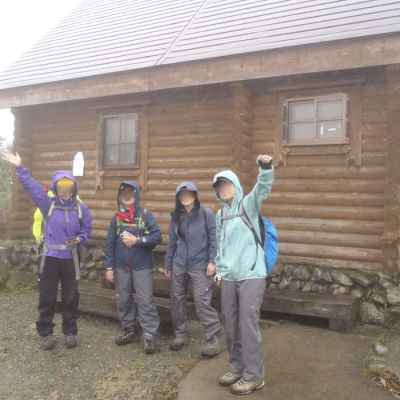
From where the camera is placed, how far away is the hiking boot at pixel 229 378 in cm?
370

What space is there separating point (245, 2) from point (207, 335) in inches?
263

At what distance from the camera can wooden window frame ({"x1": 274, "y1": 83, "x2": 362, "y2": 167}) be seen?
6.11m

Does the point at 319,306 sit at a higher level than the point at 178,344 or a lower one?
higher

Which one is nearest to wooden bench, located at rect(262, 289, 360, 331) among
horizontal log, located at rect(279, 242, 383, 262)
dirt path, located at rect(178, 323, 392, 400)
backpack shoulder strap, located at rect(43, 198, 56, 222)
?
dirt path, located at rect(178, 323, 392, 400)

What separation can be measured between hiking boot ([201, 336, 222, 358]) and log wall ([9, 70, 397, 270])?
2.39 m

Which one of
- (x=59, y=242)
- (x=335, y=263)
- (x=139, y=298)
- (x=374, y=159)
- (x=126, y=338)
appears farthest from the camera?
(x=335, y=263)

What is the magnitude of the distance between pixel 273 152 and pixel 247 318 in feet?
12.4

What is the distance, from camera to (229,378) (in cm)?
371

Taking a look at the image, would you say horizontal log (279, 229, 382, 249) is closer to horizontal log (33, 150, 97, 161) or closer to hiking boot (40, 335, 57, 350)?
hiking boot (40, 335, 57, 350)

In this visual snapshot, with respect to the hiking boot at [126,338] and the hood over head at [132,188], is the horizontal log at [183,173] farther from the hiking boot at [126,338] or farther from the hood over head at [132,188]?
the hiking boot at [126,338]

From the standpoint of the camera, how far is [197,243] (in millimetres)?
4512

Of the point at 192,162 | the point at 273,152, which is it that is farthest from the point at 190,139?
the point at 273,152

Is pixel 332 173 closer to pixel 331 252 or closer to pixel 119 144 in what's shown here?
pixel 331 252

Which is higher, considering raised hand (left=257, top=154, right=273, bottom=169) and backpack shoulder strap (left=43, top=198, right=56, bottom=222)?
raised hand (left=257, top=154, right=273, bottom=169)
